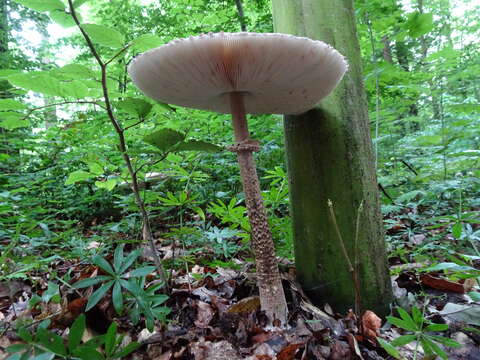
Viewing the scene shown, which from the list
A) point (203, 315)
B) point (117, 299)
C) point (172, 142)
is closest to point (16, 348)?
point (117, 299)

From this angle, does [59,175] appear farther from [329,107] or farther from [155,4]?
[155,4]

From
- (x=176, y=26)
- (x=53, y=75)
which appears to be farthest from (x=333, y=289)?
(x=176, y=26)

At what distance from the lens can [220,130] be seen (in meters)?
4.48

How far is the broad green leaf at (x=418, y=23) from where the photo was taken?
2.17 meters

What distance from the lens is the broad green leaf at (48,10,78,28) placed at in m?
1.23

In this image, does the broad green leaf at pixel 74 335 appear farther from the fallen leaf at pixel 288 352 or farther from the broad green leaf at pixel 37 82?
the broad green leaf at pixel 37 82

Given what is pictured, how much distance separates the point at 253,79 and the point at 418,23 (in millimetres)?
1550

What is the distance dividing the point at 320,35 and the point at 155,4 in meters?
7.32

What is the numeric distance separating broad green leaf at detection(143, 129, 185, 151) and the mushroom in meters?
0.28

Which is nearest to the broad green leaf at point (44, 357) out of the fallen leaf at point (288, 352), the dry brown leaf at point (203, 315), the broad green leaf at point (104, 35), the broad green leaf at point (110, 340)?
the broad green leaf at point (110, 340)

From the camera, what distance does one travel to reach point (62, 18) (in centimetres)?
126

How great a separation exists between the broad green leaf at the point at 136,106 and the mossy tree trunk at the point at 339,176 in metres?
0.87

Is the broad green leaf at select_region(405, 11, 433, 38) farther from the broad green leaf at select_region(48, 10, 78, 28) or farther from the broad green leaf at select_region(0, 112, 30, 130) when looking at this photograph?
the broad green leaf at select_region(0, 112, 30, 130)

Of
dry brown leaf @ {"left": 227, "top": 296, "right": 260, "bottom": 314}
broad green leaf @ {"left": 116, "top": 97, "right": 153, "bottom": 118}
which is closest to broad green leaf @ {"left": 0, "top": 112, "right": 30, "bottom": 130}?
broad green leaf @ {"left": 116, "top": 97, "right": 153, "bottom": 118}
